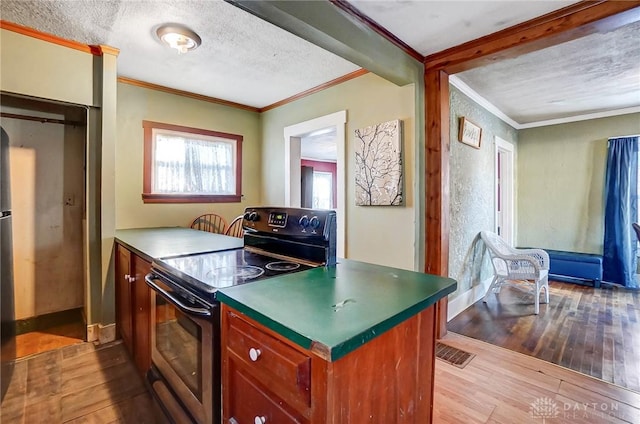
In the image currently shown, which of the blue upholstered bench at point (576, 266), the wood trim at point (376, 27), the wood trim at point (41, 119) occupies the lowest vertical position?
the blue upholstered bench at point (576, 266)

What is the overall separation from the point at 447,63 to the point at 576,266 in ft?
12.0

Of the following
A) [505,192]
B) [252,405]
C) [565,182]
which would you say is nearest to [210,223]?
[252,405]

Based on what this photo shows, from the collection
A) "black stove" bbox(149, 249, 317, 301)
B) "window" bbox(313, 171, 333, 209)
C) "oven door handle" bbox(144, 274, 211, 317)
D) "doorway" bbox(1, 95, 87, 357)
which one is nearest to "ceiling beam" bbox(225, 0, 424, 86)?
"black stove" bbox(149, 249, 317, 301)

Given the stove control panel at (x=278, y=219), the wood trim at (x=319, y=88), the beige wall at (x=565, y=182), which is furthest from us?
the beige wall at (x=565, y=182)

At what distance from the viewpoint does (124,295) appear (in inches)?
86.0

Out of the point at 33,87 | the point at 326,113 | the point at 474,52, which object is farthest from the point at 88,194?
the point at 474,52

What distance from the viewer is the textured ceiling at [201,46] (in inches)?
74.0

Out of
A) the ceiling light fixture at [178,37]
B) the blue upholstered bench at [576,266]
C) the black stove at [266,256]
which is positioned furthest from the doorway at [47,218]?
the blue upholstered bench at [576,266]

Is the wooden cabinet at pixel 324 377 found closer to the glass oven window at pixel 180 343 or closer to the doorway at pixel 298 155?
the glass oven window at pixel 180 343

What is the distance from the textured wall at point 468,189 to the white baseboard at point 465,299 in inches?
2.6

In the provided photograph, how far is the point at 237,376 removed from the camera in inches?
37.0

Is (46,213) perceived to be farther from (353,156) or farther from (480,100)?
(480,100)

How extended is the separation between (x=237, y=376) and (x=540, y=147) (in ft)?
18.0

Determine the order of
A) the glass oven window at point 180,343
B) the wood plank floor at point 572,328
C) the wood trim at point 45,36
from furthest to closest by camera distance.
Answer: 1. the wood plank floor at point 572,328
2. the wood trim at point 45,36
3. the glass oven window at point 180,343
